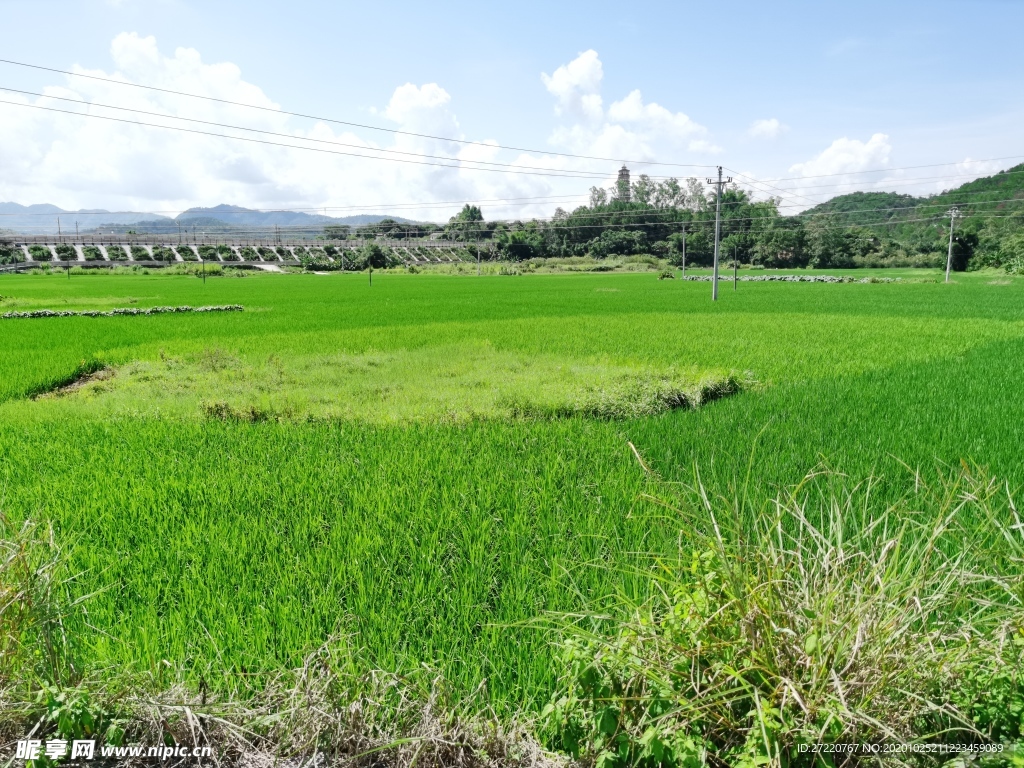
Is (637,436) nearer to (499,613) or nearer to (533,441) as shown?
(533,441)

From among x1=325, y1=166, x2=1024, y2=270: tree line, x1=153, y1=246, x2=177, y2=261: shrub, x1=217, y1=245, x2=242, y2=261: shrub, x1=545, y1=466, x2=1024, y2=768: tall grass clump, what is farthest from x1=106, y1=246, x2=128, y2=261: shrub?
x1=545, y1=466, x2=1024, y2=768: tall grass clump

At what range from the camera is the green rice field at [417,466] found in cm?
261

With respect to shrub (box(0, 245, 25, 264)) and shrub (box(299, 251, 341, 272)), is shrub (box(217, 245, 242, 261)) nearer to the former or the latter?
shrub (box(299, 251, 341, 272))

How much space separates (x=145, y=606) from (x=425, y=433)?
328 centimetres

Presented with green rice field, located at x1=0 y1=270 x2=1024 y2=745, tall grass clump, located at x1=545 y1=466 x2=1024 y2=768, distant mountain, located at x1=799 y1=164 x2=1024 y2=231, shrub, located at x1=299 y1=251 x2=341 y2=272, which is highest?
distant mountain, located at x1=799 y1=164 x2=1024 y2=231

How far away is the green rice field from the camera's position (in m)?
2.61

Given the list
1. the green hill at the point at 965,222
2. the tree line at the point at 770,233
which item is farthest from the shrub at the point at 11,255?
the green hill at the point at 965,222

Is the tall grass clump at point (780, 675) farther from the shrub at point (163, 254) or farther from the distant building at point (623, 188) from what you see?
the distant building at point (623, 188)

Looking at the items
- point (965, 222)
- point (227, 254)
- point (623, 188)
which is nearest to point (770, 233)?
point (965, 222)

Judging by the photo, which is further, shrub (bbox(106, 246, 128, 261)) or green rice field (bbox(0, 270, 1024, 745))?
shrub (bbox(106, 246, 128, 261))

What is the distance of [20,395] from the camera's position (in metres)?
7.99

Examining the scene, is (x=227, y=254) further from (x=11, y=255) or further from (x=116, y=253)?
(x=11, y=255)

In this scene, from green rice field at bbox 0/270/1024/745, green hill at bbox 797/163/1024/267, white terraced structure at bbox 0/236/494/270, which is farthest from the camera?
white terraced structure at bbox 0/236/494/270

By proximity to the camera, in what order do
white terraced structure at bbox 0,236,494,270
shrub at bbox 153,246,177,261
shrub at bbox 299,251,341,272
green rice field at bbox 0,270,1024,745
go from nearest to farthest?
green rice field at bbox 0,270,1024,745, white terraced structure at bbox 0,236,494,270, shrub at bbox 153,246,177,261, shrub at bbox 299,251,341,272
